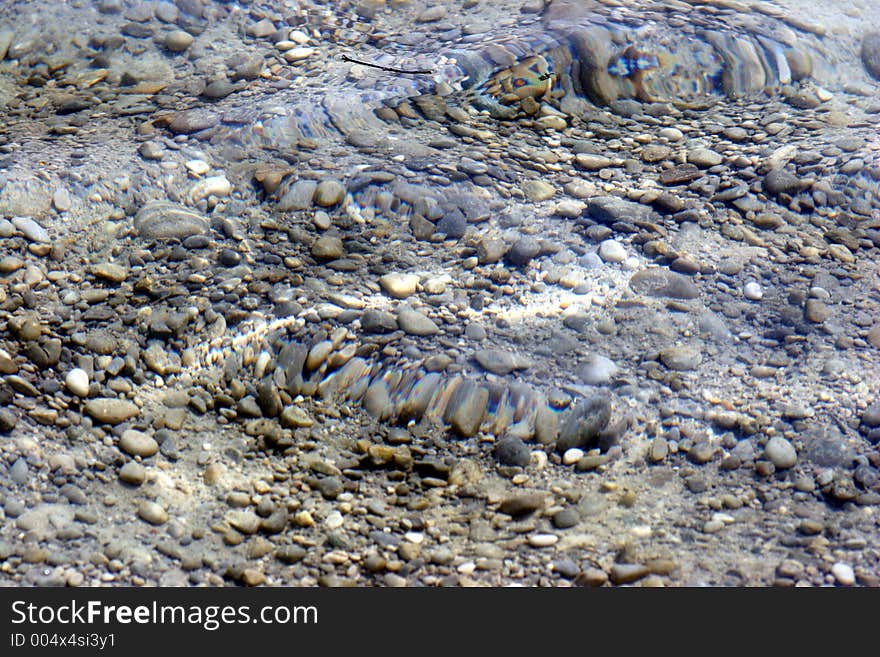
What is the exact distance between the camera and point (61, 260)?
262 centimetres

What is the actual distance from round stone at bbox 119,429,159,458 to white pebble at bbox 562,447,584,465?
1086mm

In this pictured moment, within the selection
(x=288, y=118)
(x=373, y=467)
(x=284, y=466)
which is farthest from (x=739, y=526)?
(x=288, y=118)

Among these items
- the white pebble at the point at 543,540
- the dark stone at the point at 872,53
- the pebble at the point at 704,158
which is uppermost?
the dark stone at the point at 872,53

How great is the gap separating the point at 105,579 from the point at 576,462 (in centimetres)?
119

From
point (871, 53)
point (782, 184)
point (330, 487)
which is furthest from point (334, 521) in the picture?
point (871, 53)

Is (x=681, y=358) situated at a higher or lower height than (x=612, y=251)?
lower

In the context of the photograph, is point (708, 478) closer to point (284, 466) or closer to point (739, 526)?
point (739, 526)

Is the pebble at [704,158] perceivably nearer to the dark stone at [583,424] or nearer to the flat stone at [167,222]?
the dark stone at [583,424]

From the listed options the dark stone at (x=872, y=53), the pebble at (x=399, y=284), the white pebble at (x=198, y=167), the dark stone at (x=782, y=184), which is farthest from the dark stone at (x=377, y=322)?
the dark stone at (x=872, y=53)

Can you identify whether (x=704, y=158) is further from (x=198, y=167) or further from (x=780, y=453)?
(x=198, y=167)

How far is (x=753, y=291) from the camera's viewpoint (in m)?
2.60

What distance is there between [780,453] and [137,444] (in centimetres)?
169

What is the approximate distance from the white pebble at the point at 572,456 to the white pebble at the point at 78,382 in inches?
52.2

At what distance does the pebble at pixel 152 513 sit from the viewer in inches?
80.3
